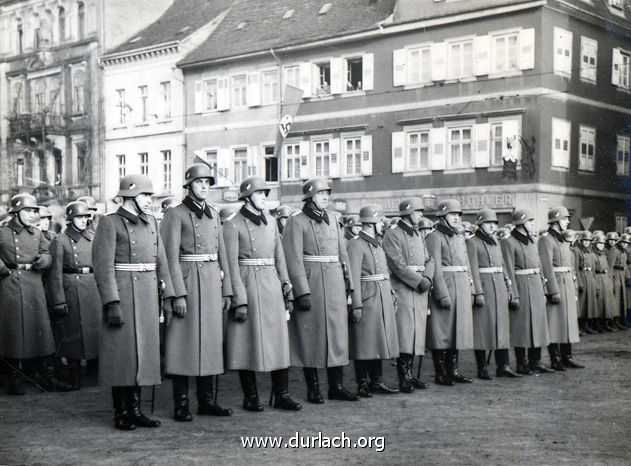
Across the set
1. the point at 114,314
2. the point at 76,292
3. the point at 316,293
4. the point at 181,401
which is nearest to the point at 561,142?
the point at 316,293

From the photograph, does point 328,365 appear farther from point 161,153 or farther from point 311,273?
point 161,153

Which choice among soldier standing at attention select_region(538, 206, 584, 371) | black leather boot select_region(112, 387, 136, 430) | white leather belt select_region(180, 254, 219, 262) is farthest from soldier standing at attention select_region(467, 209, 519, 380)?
black leather boot select_region(112, 387, 136, 430)

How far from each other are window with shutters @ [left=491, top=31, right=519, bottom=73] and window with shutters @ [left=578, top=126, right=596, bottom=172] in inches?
104

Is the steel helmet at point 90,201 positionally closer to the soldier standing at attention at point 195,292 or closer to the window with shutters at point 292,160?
the soldier standing at attention at point 195,292

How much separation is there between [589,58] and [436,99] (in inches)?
183

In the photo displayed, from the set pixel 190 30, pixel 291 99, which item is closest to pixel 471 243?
pixel 190 30

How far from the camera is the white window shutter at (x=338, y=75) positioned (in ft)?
73.6

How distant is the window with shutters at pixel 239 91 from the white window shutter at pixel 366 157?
555 centimetres

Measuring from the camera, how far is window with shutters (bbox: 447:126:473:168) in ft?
74.6

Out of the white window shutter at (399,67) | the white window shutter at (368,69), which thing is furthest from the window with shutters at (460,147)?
the white window shutter at (368,69)

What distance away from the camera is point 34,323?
32.5ft

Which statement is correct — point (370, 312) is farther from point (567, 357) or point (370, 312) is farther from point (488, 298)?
point (567, 357)

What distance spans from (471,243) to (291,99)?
35.4 ft

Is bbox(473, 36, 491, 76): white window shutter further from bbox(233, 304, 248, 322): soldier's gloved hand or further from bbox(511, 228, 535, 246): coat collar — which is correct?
bbox(233, 304, 248, 322): soldier's gloved hand
